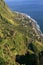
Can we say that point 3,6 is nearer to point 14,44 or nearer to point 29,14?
point 29,14

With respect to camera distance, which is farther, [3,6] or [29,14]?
[29,14]

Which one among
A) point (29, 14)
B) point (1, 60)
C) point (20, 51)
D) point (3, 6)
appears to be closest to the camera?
point (1, 60)

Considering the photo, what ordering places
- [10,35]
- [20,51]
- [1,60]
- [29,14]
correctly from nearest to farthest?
[1,60], [20,51], [10,35], [29,14]

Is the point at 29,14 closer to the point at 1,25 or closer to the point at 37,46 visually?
the point at 1,25

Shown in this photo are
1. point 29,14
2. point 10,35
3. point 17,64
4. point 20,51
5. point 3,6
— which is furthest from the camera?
point 29,14

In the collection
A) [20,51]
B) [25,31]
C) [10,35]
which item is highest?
[25,31]

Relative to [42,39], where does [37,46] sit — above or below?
below

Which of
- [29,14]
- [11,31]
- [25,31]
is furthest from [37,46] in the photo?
[29,14]

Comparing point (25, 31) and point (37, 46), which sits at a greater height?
point (25, 31)

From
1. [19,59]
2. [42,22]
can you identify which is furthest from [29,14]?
[19,59]
